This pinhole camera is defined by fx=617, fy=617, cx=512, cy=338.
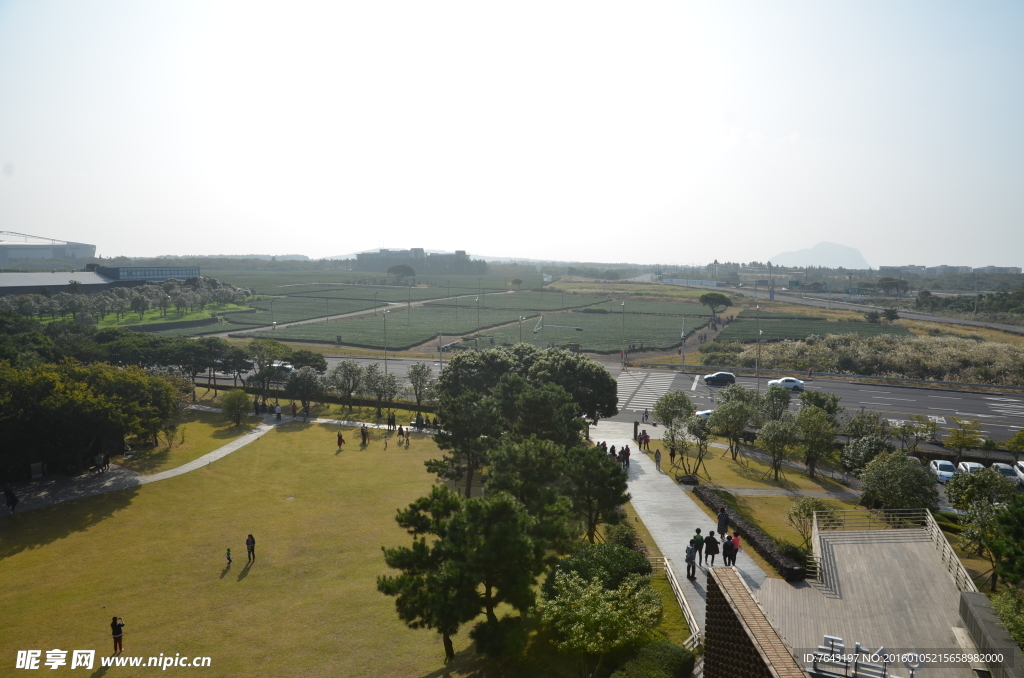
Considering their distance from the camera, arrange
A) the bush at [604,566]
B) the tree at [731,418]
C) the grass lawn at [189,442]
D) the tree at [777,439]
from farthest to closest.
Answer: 1. the tree at [731,418]
2. the grass lawn at [189,442]
3. the tree at [777,439]
4. the bush at [604,566]

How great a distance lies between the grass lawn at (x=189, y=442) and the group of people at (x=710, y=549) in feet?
94.8

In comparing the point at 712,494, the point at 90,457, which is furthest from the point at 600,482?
the point at 90,457

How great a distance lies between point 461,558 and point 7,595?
17463mm

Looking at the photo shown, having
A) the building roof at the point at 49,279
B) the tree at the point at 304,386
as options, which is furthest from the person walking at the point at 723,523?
the building roof at the point at 49,279

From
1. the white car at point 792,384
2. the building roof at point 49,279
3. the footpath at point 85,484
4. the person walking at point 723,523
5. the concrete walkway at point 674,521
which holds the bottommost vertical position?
the footpath at point 85,484

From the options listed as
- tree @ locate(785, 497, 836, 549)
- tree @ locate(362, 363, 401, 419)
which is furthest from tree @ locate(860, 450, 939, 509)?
tree @ locate(362, 363, 401, 419)

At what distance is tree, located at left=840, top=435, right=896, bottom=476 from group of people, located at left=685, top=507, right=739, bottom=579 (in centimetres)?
1351

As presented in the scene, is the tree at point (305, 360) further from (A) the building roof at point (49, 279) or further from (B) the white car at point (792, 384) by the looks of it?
(A) the building roof at point (49, 279)

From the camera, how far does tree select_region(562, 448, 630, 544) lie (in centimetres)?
2211

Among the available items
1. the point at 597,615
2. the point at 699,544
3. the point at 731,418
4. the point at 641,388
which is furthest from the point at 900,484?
the point at 641,388

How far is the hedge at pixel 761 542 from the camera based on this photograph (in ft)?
65.8

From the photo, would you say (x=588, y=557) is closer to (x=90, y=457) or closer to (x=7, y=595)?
(x=7, y=595)

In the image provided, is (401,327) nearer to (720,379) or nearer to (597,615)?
(720,379)

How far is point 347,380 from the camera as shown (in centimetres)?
4891
